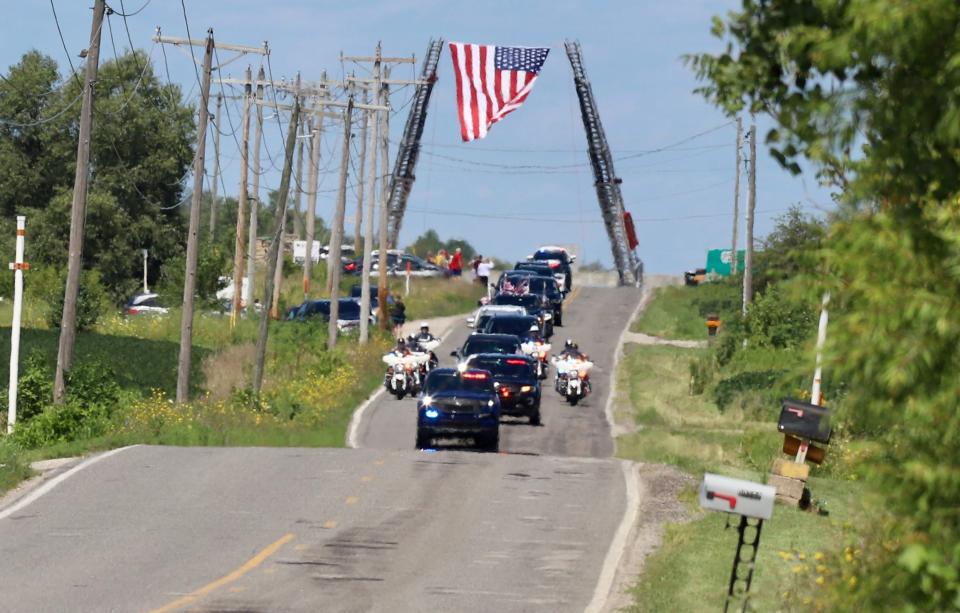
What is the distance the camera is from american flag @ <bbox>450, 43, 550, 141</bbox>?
198 ft

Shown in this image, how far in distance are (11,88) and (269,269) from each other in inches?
2063

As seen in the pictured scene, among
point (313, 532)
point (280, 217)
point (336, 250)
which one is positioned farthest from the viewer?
point (336, 250)

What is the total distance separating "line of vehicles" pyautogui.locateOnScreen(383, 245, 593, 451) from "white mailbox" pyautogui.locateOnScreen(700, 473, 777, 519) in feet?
71.3

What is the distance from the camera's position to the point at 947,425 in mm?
6379

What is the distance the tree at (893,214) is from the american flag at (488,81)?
53.2 meters

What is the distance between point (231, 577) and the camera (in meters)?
17.5

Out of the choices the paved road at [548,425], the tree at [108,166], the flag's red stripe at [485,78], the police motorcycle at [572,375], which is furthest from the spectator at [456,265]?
the police motorcycle at [572,375]

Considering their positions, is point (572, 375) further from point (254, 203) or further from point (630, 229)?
point (630, 229)

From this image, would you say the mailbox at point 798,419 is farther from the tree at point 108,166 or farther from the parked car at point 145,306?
the tree at point 108,166

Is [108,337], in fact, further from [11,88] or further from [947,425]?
[947,425]

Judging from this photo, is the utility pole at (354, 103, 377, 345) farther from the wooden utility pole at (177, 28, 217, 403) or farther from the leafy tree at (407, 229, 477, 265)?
the leafy tree at (407, 229, 477, 265)

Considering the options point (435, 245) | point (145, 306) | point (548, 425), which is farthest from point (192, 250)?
point (435, 245)

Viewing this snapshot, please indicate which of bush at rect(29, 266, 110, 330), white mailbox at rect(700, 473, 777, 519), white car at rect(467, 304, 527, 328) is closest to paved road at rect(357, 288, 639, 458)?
white car at rect(467, 304, 527, 328)

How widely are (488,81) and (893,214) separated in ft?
181
